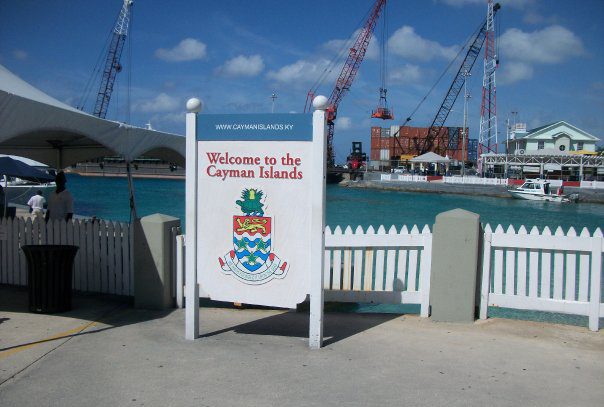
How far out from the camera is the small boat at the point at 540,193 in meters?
52.7

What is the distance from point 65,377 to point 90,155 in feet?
17.9

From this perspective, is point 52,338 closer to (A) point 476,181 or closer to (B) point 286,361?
(B) point 286,361

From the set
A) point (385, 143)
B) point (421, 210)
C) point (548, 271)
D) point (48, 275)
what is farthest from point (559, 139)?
point (48, 275)

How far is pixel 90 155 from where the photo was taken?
9.19 meters

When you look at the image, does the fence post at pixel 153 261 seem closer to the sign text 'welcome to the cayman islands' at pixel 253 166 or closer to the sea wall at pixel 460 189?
the sign text 'welcome to the cayman islands' at pixel 253 166

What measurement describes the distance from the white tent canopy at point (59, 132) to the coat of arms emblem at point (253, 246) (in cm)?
209

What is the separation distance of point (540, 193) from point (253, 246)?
175 ft

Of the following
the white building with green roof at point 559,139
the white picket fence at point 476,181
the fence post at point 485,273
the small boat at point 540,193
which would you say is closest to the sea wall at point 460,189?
the white picket fence at point 476,181

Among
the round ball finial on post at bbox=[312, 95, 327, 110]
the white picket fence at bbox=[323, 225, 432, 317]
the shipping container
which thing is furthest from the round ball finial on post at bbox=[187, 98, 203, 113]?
the shipping container

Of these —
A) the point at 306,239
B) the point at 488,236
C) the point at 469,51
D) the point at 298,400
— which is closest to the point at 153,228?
the point at 306,239

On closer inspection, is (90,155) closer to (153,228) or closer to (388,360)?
(153,228)

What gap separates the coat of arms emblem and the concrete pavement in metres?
0.73

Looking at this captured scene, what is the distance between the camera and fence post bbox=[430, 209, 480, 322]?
603 cm

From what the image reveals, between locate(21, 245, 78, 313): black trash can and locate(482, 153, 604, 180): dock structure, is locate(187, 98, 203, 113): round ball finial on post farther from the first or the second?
locate(482, 153, 604, 180): dock structure
